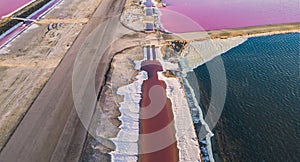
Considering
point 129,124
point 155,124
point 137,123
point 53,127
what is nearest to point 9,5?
point 53,127

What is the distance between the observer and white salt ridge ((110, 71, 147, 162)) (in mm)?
15835

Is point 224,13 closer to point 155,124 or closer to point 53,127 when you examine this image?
point 155,124

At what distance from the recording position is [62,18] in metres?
33.5

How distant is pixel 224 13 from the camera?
34.6m

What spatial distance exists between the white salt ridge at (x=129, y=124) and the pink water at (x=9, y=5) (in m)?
22.3

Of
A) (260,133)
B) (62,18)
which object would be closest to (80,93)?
(260,133)

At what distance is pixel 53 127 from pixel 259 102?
14.5 meters

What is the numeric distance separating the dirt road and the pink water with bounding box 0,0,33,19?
16642 millimetres

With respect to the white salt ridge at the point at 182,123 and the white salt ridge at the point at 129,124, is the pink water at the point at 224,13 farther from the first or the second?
the white salt ridge at the point at 129,124

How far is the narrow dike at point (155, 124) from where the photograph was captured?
15.9 metres

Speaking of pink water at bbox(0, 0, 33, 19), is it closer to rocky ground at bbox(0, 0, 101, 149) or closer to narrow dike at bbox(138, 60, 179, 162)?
rocky ground at bbox(0, 0, 101, 149)

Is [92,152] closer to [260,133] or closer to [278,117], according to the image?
[260,133]

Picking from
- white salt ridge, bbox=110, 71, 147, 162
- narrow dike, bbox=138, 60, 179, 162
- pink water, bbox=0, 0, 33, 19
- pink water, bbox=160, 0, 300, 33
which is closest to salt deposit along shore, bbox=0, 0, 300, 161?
white salt ridge, bbox=110, 71, 147, 162

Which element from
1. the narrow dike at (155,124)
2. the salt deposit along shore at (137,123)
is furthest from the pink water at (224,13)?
the narrow dike at (155,124)
